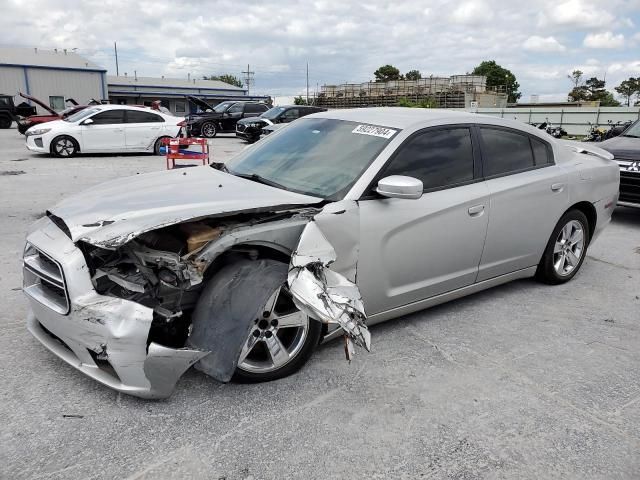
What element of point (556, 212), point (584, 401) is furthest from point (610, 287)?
point (584, 401)

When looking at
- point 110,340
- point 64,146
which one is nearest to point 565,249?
point 110,340

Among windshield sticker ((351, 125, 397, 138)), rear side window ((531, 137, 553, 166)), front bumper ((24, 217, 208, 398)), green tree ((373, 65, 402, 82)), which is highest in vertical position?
green tree ((373, 65, 402, 82))

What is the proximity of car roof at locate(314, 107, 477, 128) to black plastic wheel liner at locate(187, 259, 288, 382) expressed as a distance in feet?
5.13

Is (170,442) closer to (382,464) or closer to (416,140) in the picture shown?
(382,464)

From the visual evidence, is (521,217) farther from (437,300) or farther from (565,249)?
(437,300)

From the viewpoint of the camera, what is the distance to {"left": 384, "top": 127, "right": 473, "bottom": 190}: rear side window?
3611 millimetres

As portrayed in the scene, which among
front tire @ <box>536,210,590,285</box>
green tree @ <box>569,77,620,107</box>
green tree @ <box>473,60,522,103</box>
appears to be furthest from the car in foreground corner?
green tree @ <box>473,60,522,103</box>

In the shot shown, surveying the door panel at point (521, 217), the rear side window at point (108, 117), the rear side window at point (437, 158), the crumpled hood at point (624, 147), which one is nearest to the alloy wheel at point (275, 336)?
the rear side window at point (437, 158)

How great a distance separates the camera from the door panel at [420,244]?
335 cm

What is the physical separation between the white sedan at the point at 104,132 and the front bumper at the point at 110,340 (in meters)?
12.5

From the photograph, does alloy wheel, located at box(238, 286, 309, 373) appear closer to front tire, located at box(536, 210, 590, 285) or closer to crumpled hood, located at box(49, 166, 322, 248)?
crumpled hood, located at box(49, 166, 322, 248)

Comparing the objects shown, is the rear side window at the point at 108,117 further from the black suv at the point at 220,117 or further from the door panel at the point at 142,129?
the black suv at the point at 220,117

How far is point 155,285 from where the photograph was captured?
2.83 metres

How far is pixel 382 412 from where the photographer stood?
284 centimetres
